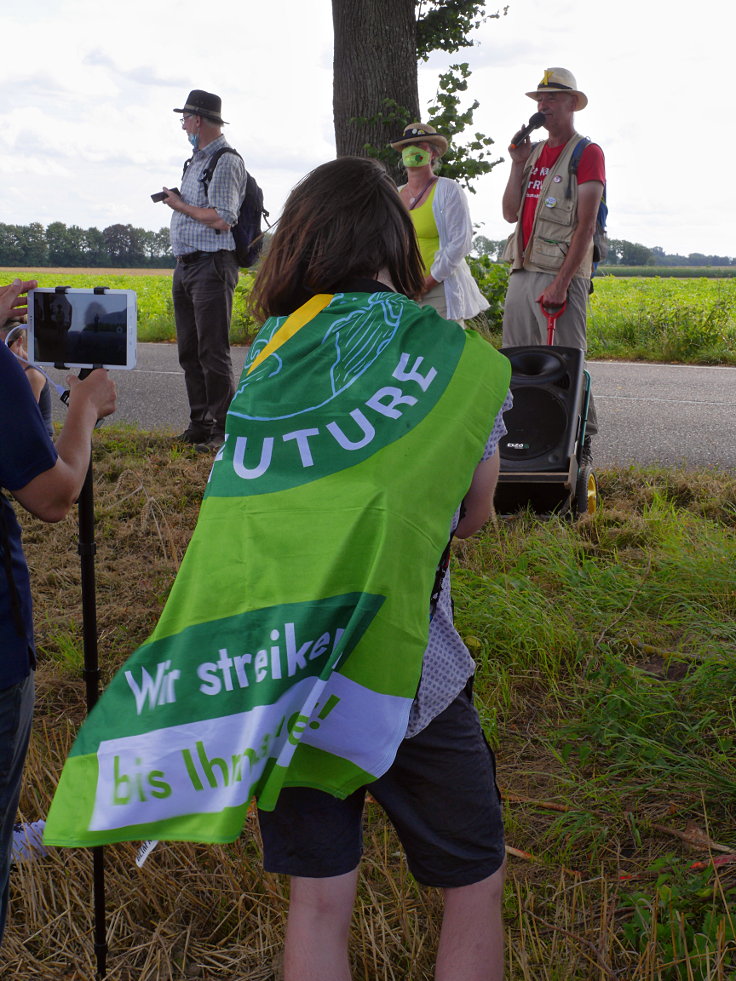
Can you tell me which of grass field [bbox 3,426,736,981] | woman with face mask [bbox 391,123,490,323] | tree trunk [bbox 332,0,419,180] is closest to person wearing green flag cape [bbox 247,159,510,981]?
grass field [bbox 3,426,736,981]

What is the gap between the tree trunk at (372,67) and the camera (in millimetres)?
7805

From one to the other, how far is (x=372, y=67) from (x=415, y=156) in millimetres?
2609

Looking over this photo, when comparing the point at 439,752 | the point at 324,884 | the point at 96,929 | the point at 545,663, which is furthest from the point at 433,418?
the point at 545,663

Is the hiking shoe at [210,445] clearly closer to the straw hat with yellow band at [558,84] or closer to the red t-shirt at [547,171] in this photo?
the red t-shirt at [547,171]

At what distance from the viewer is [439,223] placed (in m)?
5.60

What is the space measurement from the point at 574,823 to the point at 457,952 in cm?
100

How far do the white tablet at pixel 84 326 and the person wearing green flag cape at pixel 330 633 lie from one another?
59 cm

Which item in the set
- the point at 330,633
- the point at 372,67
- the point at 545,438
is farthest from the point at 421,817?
the point at 372,67

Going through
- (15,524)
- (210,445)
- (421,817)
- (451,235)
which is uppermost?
(451,235)

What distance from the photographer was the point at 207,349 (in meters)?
6.13

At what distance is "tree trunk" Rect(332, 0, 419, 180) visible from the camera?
25.6 feet

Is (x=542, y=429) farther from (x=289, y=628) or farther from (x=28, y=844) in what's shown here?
(x=289, y=628)

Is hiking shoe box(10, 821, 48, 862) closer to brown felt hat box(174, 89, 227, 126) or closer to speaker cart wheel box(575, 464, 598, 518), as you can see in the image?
speaker cart wheel box(575, 464, 598, 518)

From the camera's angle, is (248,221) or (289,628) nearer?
(289,628)
